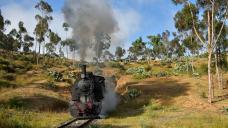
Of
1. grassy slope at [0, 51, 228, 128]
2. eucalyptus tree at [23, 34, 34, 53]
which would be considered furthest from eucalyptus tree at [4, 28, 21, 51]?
grassy slope at [0, 51, 228, 128]

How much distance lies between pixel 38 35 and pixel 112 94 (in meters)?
65.1

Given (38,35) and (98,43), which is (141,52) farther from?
(98,43)

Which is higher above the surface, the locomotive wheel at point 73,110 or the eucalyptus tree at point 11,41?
the eucalyptus tree at point 11,41

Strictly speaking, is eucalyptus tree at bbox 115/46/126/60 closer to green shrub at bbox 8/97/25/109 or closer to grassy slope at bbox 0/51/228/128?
grassy slope at bbox 0/51/228/128

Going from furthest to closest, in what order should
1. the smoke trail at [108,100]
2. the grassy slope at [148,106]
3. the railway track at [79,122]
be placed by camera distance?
the smoke trail at [108,100]
the grassy slope at [148,106]
the railway track at [79,122]

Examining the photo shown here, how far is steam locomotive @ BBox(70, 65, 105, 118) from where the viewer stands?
2119 cm

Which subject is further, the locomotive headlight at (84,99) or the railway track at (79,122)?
A: the locomotive headlight at (84,99)

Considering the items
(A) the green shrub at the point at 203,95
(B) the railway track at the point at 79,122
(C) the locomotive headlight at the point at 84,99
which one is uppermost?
(C) the locomotive headlight at the point at 84,99

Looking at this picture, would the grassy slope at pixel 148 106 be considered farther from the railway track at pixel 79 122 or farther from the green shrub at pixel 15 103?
the railway track at pixel 79 122

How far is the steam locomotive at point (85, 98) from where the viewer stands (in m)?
21.2

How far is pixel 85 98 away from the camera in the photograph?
21344mm

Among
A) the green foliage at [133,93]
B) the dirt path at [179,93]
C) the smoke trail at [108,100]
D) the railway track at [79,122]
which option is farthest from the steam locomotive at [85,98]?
the green foliage at [133,93]

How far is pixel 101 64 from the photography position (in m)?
31.3

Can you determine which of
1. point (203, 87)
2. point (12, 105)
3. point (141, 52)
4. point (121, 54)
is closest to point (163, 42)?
point (141, 52)
